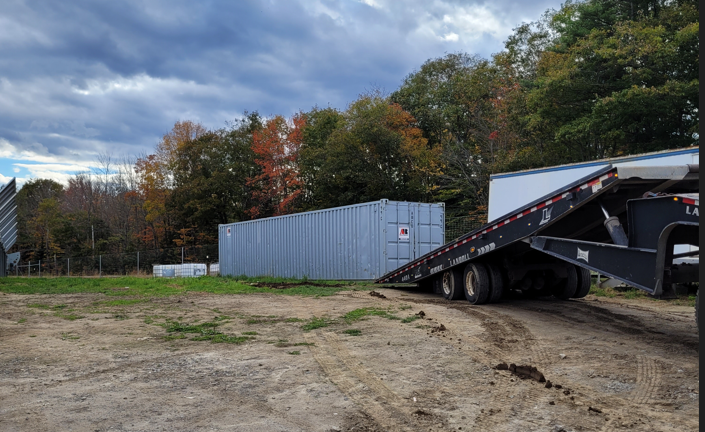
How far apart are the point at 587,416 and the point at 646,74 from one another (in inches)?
913

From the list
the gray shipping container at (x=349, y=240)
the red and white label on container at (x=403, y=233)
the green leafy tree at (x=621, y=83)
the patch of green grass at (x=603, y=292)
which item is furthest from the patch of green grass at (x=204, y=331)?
the green leafy tree at (x=621, y=83)

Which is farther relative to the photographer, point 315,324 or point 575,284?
point 575,284

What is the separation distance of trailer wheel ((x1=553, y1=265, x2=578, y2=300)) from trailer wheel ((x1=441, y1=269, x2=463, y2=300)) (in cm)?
206

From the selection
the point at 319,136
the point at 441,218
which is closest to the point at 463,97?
the point at 319,136

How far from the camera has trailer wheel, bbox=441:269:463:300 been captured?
11328 mm

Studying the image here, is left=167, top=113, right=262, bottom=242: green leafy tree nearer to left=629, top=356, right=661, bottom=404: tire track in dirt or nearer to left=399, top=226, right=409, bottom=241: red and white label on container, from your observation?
left=399, top=226, right=409, bottom=241: red and white label on container

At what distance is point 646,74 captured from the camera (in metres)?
23.1

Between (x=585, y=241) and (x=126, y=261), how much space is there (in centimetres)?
3877

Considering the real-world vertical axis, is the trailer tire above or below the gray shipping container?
below

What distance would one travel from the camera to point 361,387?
5078 millimetres

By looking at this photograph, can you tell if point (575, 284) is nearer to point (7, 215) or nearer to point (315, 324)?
point (315, 324)

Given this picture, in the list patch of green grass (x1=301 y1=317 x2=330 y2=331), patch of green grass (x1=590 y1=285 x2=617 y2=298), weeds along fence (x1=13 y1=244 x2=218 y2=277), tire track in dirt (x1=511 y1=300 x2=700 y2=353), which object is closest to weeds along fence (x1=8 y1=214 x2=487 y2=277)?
weeds along fence (x1=13 y1=244 x2=218 y2=277)

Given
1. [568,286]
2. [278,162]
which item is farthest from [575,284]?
[278,162]

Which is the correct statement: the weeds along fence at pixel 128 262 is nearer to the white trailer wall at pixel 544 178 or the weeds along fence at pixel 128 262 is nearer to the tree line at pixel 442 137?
Answer: the tree line at pixel 442 137
